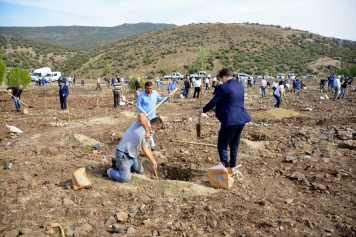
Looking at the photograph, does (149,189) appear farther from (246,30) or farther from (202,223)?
(246,30)

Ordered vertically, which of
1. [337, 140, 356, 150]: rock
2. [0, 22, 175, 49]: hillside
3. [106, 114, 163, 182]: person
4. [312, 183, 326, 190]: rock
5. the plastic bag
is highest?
[0, 22, 175, 49]: hillside

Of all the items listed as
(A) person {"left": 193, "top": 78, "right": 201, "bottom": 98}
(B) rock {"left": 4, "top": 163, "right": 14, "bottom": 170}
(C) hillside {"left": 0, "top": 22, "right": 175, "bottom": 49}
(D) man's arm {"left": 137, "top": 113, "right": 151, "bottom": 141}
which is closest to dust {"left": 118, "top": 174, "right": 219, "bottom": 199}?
(D) man's arm {"left": 137, "top": 113, "right": 151, "bottom": 141}

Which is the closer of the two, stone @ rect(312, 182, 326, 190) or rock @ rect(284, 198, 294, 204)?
rock @ rect(284, 198, 294, 204)

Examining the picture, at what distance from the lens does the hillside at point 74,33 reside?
3624 inches

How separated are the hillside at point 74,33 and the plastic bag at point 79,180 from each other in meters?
84.7

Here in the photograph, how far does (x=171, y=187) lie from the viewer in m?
4.19

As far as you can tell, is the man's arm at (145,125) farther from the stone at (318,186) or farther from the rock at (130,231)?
the stone at (318,186)

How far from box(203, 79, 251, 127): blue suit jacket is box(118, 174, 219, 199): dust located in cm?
99

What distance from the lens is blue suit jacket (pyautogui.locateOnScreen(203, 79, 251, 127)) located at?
424 centimetres

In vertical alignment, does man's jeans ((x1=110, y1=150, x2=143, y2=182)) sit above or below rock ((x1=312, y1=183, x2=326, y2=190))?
above

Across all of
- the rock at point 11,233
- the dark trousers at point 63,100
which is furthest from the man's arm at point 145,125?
the dark trousers at point 63,100

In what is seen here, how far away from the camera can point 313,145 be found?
21.0 feet

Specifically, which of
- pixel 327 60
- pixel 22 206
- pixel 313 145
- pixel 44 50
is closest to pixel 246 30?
pixel 327 60

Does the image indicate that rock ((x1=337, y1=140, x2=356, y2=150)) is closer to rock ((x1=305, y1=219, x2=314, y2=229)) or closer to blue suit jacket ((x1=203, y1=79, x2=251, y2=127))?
blue suit jacket ((x1=203, y1=79, x2=251, y2=127))
